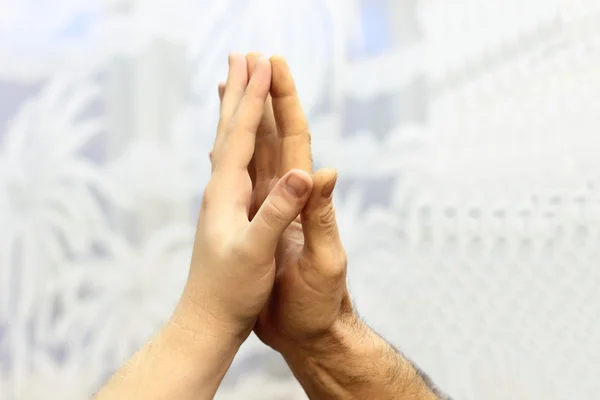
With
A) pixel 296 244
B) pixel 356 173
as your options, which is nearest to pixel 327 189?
pixel 296 244

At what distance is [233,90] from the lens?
0.84m

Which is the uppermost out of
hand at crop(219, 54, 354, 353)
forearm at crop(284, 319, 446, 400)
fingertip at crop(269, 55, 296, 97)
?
fingertip at crop(269, 55, 296, 97)

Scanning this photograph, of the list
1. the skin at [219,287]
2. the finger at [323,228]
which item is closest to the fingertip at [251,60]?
the skin at [219,287]

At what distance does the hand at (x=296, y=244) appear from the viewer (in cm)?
71

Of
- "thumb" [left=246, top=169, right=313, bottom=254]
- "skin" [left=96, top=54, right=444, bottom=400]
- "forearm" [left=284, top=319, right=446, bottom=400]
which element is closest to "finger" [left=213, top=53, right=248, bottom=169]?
"skin" [left=96, top=54, right=444, bottom=400]

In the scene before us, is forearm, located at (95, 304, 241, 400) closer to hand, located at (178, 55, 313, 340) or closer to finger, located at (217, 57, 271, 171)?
hand, located at (178, 55, 313, 340)

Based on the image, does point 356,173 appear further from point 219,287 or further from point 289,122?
point 219,287

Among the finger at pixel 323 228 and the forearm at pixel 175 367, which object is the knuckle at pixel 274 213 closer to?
the finger at pixel 323 228

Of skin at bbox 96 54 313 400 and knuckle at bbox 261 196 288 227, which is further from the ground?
knuckle at bbox 261 196 288 227

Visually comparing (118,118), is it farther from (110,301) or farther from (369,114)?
(369,114)

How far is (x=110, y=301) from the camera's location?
1.05 meters

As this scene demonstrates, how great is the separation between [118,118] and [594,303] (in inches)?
40.0

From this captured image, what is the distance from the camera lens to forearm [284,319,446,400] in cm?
81

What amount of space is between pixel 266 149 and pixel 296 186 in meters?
0.24
